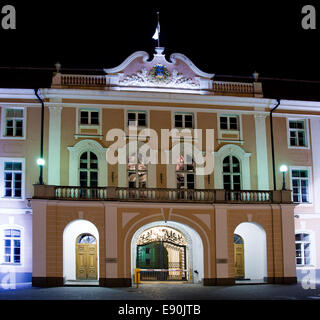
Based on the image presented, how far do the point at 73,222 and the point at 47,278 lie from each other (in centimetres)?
295

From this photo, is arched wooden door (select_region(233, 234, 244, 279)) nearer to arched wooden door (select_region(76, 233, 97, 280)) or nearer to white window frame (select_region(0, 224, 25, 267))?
arched wooden door (select_region(76, 233, 97, 280))

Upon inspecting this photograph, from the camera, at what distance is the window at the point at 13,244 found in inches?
1211

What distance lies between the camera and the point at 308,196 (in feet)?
110

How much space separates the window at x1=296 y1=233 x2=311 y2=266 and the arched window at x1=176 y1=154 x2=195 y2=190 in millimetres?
6546

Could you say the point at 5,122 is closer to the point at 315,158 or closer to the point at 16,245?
the point at 16,245

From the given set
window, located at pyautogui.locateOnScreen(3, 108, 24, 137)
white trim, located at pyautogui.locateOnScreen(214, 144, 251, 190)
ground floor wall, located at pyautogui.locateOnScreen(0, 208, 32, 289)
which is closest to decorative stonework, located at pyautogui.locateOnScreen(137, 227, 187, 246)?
white trim, located at pyautogui.locateOnScreen(214, 144, 251, 190)

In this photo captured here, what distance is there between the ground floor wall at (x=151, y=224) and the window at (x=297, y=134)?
466 centimetres

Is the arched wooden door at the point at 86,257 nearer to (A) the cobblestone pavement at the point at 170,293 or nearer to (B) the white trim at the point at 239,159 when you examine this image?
(A) the cobblestone pavement at the point at 170,293

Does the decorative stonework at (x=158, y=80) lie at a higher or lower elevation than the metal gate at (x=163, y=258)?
higher

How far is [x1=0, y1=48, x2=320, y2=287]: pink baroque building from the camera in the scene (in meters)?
29.6

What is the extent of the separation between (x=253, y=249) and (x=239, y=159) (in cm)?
489

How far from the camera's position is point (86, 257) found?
3200cm

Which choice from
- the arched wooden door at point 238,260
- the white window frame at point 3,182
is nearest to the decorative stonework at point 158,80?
the white window frame at point 3,182
